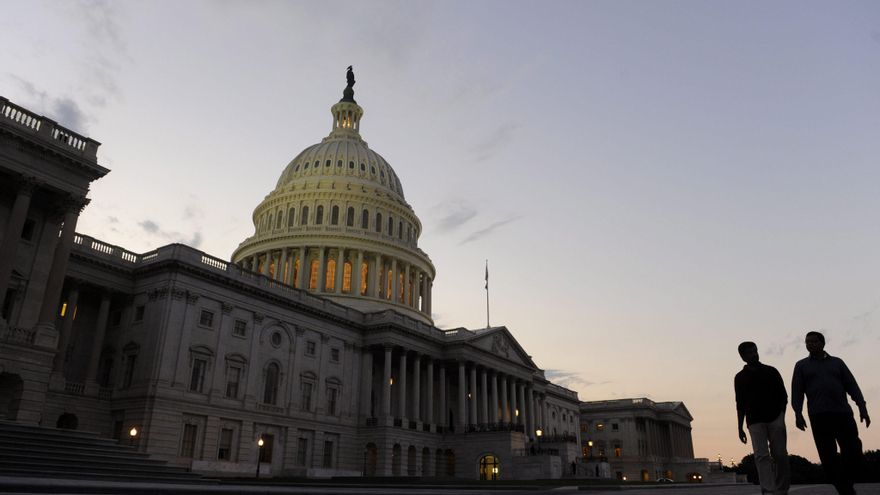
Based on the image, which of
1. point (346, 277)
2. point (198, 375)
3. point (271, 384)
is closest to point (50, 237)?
point (198, 375)

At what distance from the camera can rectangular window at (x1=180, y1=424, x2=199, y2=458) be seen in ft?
162

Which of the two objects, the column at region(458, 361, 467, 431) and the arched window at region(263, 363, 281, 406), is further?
the column at region(458, 361, 467, 431)

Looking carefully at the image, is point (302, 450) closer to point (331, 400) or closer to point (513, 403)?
point (331, 400)

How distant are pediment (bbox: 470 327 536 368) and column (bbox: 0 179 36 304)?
168 ft

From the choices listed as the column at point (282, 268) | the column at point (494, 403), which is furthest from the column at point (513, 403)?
the column at point (282, 268)

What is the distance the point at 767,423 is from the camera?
11.0m

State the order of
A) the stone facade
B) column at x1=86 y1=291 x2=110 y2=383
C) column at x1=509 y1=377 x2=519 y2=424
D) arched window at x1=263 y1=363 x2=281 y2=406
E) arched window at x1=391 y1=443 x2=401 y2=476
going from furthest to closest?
the stone facade < column at x1=509 y1=377 x2=519 y2=424 < arched window at x1=391 y1=443 x2=401 y2=476 < arched window at x1=263 y1=363 x2=281 y2=406 < column at x1=86 y1=291 x2=110 y2=383

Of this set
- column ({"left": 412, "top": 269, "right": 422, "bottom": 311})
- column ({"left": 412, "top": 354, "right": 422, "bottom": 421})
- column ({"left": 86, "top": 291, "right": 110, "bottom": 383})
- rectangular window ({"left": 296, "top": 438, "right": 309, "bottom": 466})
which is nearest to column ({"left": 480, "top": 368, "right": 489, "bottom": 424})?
column ({"left": 412, "top": 354, "right": 422, "bottom": 421})

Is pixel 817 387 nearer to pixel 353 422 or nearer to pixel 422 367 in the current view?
pixel 353 422

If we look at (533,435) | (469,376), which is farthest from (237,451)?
(533,435)

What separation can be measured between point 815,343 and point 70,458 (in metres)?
26.6

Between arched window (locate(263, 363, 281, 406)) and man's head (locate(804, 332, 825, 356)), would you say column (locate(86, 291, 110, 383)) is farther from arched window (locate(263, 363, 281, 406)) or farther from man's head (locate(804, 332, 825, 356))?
man's head (locate(804, 332, 825, 356))

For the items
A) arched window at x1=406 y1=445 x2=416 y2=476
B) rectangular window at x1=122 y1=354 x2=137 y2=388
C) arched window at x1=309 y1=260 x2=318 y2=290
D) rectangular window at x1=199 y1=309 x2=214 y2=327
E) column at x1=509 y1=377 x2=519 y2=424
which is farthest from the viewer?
arched window at x1=309 y1=260 x2=318 y2=290

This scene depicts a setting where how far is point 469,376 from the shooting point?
79.8 metres
